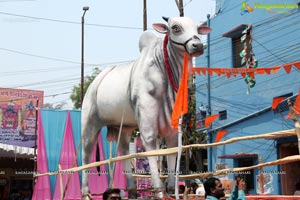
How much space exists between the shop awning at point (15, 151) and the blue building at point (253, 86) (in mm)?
6005

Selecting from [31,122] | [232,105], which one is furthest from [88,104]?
[31,122]

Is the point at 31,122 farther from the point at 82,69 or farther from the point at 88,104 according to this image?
the point at 88,104

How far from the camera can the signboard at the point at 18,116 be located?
26797 millimetres

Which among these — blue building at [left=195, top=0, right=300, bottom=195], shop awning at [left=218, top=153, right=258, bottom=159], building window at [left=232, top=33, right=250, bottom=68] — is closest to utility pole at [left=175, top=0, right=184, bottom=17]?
blue building at [left=195, top=0, right=300, bottom=195]

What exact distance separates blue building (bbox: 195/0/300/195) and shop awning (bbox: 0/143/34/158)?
6.01m

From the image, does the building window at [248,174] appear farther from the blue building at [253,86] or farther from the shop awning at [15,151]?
the shop awning at [15,151]

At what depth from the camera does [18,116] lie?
27.8 m

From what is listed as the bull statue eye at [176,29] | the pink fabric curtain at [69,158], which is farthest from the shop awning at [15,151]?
the bull statue eye at [176,29]

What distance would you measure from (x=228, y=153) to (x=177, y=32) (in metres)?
11.3

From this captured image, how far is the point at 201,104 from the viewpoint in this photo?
1789cm

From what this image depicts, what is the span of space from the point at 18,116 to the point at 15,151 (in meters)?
15.4

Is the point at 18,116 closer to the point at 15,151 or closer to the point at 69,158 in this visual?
the point at 15,151

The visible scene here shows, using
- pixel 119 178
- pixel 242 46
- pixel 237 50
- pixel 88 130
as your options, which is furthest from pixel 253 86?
pixel 88 130

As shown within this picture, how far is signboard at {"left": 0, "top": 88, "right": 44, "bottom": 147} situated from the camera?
26797mm
